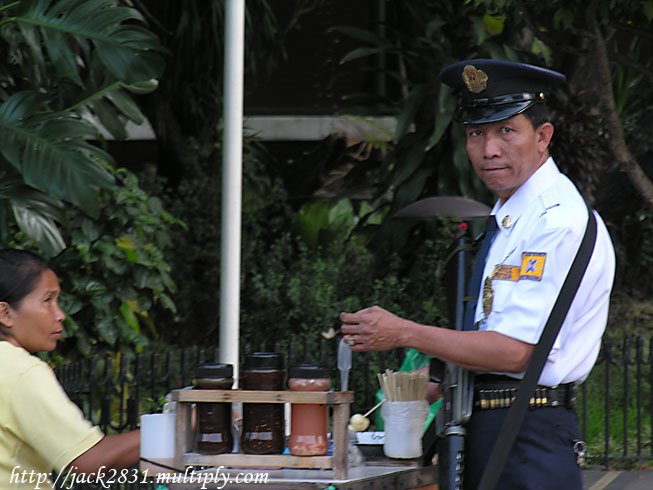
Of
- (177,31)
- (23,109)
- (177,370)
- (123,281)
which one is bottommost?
(177,370)

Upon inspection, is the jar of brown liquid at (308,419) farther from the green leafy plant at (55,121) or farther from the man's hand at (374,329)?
the green leafy plant at (55,121)

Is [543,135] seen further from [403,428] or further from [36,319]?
[36,319]

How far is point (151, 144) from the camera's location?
1223 centimetres

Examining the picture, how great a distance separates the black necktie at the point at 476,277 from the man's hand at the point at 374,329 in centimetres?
28

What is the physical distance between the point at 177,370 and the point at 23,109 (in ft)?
6.49

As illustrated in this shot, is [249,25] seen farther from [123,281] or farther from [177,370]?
[177,370]

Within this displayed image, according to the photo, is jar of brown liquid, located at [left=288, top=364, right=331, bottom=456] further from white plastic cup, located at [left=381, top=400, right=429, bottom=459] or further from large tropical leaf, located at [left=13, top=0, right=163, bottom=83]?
large tropical leaf, located at [left=13, top=0, right=163, bottom=83]

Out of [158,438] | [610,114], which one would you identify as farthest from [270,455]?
[610,114]

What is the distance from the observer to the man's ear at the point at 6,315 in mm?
3078

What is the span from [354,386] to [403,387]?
4.16 m

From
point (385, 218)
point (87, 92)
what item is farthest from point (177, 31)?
point (87, 92)

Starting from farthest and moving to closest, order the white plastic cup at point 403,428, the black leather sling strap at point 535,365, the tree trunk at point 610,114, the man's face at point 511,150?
the tree trunk at point 610,114 → the white plastic cup at point 403,428 → the man's face at point 511,150 → the black leather sling strap at point 535,365

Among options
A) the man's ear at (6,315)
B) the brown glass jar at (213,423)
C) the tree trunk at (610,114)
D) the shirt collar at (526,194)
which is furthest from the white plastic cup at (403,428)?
the tree trunk at (610,114)

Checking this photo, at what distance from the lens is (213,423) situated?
3.04m
